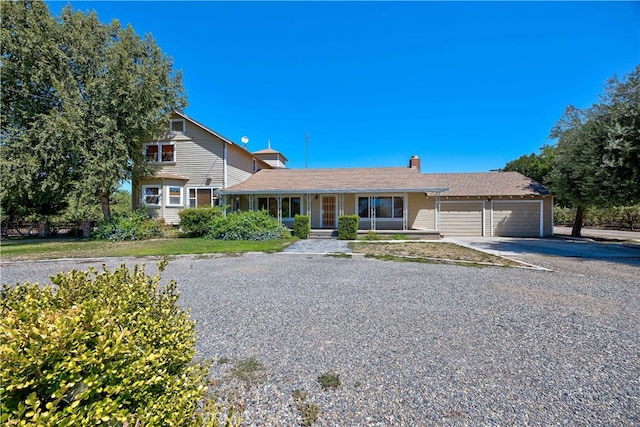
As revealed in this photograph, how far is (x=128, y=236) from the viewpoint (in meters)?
14.0

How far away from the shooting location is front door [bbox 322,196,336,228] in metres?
17.5

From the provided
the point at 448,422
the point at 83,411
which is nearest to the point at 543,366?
the point at 448,422

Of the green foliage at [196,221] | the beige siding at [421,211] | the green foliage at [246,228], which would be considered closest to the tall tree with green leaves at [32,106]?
the green foliage at [196,221]

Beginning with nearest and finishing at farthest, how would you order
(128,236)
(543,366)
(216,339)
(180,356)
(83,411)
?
(83,411), (180,356), (543,366), (216,339), (128,236)

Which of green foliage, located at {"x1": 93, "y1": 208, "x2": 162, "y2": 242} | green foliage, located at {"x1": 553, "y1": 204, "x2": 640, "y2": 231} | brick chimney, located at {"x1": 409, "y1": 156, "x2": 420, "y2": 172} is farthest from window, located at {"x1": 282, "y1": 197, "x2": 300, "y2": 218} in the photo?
green foliage, located at {"x1": 553, "y1": 204, "x2": 640, "y2": 231}

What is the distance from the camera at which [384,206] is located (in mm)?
17094

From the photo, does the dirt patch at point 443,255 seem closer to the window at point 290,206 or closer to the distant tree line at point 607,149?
the distant tree line at point 607,149

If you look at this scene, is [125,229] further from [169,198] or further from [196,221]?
[169,198]

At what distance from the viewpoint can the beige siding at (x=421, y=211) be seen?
57.5 feet

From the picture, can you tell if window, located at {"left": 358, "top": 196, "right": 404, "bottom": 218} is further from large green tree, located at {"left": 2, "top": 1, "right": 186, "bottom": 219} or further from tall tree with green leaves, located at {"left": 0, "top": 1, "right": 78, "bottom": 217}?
tall tree with green leaves, located at {"left": 0, "top": 1, "right": 78, "bottom": 217}

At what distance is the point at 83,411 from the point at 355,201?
16410mm

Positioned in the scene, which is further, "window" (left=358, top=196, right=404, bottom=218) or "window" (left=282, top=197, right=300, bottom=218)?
"window" (left=282, top=197, right=300, bottom=218)

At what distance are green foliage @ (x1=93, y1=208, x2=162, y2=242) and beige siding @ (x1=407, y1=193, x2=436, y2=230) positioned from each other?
48.6ft

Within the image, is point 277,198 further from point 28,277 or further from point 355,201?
point 28,277
